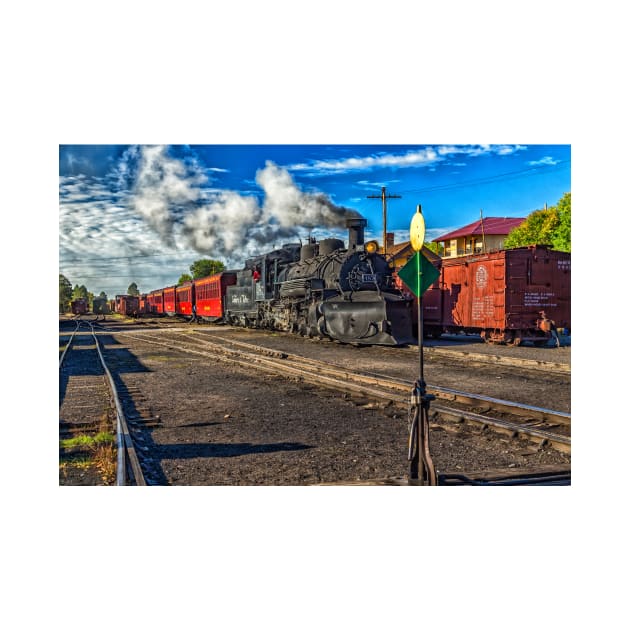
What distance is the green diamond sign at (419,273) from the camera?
4684mm

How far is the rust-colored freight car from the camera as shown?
17.8m

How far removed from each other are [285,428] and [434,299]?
50.8 ft

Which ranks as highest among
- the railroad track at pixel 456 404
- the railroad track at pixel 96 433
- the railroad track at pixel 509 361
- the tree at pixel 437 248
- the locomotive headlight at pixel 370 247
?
the tree at pixel 437 248

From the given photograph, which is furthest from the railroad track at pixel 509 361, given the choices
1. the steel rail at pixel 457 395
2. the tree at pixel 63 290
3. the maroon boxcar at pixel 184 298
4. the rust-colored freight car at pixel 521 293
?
the maroon boxcar at pixel 184 298

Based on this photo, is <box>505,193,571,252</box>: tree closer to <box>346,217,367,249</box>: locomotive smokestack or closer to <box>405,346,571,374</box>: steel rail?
<box>346,217,367,249</box>: locomotive smokestack

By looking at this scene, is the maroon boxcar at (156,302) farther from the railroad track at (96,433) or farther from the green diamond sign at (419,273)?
the green diamond sign at (419,273)

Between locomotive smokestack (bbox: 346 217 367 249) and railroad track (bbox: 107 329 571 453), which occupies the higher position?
locomotive smokestack (bbox: 346 217 367 249)

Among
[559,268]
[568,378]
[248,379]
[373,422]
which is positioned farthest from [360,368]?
[559,268]

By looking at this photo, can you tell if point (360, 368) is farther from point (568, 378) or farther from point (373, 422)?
point (373, 422)

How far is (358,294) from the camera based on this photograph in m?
18.1

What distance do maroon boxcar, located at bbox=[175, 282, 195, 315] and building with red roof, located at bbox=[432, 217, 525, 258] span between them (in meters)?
16.2

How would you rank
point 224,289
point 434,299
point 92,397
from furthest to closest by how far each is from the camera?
point 224,289 → point 434,299 → point 92,397

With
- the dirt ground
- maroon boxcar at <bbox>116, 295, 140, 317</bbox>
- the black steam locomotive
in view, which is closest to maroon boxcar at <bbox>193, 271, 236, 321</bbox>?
the black steam locomotive

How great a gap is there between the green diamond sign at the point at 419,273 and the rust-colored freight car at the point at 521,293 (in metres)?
13.7
